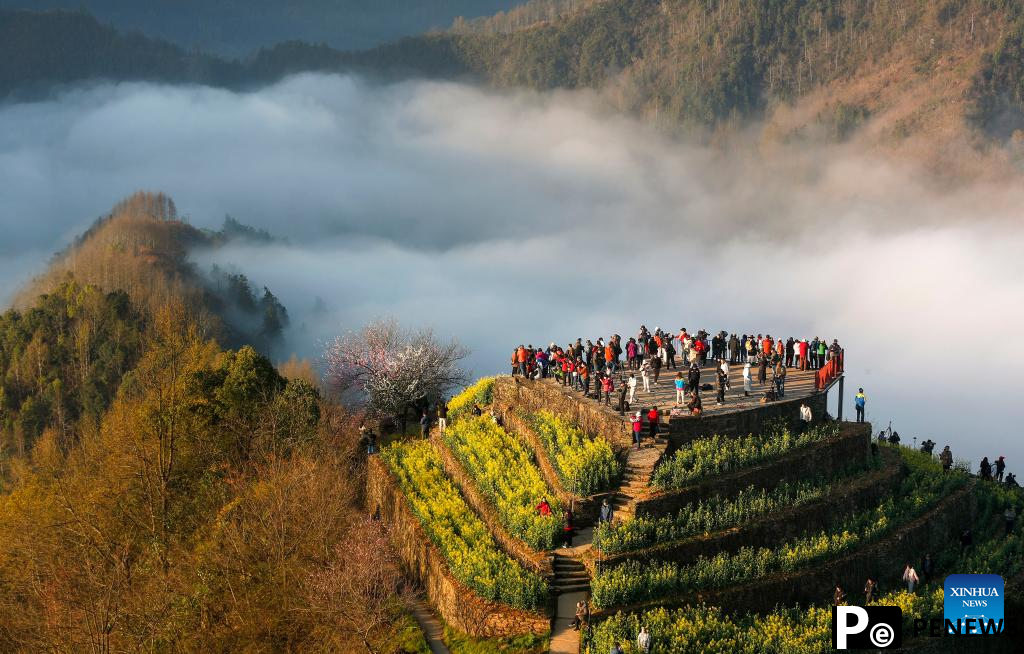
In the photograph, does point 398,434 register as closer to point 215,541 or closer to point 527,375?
point 527,375

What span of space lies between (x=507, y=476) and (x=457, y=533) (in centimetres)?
336

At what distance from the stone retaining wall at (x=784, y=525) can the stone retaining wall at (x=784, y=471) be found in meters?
1.13

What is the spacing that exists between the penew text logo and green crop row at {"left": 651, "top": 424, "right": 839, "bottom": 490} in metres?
7.14

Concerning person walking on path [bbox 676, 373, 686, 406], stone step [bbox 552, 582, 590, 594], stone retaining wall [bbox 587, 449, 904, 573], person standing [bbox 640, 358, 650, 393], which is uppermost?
person standing [bbox 640, 358, 650, 393]

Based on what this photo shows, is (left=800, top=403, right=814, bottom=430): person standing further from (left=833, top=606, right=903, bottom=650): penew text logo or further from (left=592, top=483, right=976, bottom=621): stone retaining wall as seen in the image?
(left=833, top=606, right=903, bottom=650): penew text logo

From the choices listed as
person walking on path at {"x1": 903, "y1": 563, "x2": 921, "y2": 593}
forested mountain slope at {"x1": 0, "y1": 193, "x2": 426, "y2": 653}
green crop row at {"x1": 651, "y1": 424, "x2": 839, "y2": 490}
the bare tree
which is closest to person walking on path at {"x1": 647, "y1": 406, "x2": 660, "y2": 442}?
green crop row at {"x1": 651, "y1": 424, "x2": 839, "y2": 490}

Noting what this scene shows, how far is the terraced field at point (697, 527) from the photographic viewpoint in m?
36.2

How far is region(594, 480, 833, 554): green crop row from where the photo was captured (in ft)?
125

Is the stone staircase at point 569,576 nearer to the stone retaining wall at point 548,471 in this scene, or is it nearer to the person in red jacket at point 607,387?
the stone retaining wall at point 548,471

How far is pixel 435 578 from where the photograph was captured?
41.6 meters

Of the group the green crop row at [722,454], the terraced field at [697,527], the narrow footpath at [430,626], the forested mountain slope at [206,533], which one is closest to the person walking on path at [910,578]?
the terraced field at [697,527]

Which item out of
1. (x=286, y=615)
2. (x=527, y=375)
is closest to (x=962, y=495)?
(x=527, y=375)

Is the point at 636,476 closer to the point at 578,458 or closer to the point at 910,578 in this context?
the point at 578,458

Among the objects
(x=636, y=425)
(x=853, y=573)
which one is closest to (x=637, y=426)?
(x=636, y=425)
